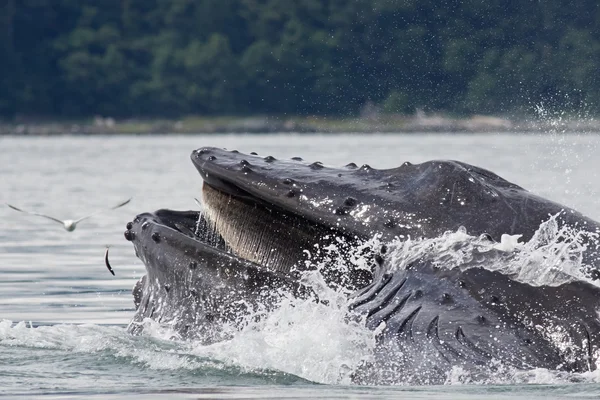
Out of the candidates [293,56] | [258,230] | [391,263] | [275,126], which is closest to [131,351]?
[258,230]

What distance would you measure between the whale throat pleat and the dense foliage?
2586cm

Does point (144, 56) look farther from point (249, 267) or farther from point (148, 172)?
point (249, 267)

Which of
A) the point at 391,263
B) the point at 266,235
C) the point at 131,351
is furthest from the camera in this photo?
the point at 131,351

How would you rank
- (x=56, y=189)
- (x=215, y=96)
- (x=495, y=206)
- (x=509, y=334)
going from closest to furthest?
1. (x=509, y=334)
2. (x=495, y=206)
3. (x=56, y=189)
4. (x=215, y=96)

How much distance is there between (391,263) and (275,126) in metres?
80.6

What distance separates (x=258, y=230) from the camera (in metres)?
7.79

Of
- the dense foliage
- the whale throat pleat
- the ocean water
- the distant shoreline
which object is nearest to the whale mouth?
the whale throat pleat

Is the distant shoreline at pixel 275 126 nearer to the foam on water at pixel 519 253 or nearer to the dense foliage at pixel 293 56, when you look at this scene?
the dense foliage at pixel 293 56

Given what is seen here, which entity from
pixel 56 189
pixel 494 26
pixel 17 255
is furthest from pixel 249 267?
pixel 494 26

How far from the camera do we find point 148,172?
120 ft

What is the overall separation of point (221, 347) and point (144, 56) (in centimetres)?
9760

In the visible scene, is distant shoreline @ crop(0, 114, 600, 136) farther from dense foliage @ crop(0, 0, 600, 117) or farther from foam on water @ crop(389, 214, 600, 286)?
foam on water @ crop(389, 214, 600, 286)

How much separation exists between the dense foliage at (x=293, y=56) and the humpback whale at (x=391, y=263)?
2594 centimetres

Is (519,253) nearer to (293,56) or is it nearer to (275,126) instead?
(293,56)
